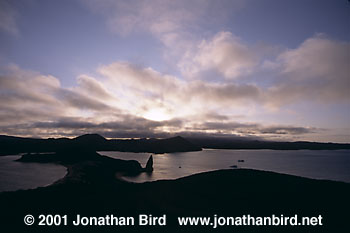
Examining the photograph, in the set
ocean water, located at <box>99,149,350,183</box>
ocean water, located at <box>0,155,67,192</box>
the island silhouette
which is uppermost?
the island silhouette

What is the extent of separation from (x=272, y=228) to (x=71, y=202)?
20287 millimetres

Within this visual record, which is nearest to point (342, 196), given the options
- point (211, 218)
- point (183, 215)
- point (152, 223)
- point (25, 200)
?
point (211, 218)

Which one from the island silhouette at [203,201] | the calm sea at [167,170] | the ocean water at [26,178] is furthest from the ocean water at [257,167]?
the island silhouette at [203,201]

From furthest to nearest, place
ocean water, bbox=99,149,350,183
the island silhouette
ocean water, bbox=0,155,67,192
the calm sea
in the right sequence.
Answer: ocean water, bbox=99,149,350,183, the calm sea, ocean water, bbox=0,155,67,192, the island silhouette

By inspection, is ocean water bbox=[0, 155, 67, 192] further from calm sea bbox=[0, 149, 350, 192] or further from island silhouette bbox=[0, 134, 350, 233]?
island silhouette bbox=[0, 134, 350, 233]

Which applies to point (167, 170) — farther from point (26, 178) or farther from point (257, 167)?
point (26, 178)

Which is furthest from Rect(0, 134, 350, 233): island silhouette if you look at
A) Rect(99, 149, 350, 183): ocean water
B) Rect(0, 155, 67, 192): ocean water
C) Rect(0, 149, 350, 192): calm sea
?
Rect(99, 149, 350, 183): ocean water

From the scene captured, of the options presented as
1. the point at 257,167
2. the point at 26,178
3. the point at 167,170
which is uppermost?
the point at 26,178

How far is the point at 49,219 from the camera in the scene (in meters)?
17.0

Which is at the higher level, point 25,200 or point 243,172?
point 243,172

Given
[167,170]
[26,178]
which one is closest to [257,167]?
[167,170]

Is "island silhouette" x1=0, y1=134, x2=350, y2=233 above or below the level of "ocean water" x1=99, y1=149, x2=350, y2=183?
above

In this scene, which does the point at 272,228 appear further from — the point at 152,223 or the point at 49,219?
the point at 49,219

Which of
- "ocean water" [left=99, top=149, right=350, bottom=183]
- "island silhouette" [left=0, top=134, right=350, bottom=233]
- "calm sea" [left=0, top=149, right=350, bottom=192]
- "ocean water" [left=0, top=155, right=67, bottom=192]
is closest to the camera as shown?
"island silhouette" [left=0, top=134, right=350, bottom=233]
